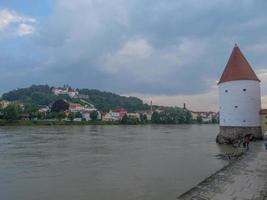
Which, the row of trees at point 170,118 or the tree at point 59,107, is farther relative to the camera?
the row of trees at point 170,118

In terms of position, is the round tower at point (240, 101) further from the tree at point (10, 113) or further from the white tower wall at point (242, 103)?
the tree at point (10, 113)

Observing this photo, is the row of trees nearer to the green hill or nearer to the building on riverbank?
the green hill

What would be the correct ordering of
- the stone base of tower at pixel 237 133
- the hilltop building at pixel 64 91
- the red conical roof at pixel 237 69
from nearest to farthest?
the stone base of tower at pixel 237 133 < the red conical roof at pixel 237 69 < the hilltop building at pixel 64 91

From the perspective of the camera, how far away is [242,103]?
86.4 feet

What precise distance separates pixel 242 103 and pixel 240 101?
22 cm

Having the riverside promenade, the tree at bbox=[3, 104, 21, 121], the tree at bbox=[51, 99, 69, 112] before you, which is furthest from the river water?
the tree at bbox=[51, 99, 69, 112]

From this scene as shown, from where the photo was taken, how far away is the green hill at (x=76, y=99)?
145750 mm

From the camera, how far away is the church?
1037 inches

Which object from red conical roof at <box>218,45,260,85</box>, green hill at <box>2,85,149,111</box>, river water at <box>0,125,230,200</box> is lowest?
river water at <box>0,125,230,200</box>

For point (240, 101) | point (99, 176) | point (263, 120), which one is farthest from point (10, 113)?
point (99, 176)

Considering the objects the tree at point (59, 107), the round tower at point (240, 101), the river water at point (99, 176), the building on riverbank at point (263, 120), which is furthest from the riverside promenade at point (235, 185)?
the tree at point (59, 107)

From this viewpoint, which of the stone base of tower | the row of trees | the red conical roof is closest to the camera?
the stone base of tower

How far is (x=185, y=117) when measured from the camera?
105188 mm

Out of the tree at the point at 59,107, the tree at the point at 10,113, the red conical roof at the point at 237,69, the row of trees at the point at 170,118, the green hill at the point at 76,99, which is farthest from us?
the green hill at the point at 76,99
